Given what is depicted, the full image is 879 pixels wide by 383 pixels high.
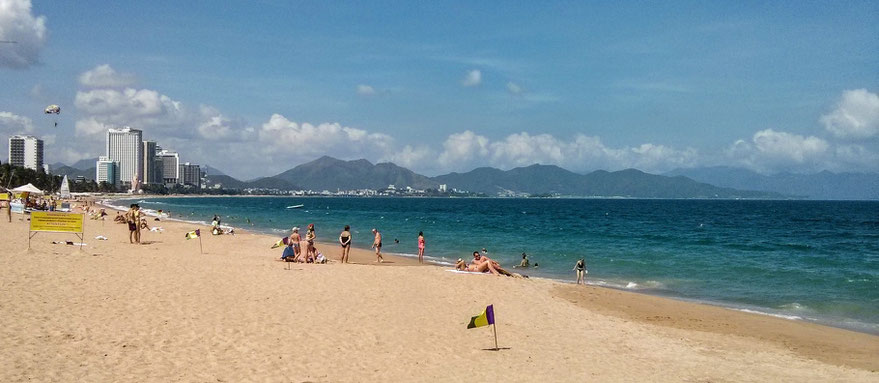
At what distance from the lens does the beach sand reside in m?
8.08

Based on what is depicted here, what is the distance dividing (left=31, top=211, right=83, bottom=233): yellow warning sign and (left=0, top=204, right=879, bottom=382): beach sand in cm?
110

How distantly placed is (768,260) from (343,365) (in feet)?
85.5

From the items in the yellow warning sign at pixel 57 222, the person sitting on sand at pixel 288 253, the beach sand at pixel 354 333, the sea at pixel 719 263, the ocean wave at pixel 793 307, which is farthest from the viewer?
the person sitting on sand at pixel 288 253

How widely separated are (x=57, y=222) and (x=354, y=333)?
13460 mm

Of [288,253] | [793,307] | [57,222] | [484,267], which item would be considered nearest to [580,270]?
[484,267]

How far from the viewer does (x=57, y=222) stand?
1866 cm

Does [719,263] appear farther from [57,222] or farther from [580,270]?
[57,222]

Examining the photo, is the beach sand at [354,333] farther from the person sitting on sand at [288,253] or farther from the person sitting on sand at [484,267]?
the person sitting on sand at [288,253]

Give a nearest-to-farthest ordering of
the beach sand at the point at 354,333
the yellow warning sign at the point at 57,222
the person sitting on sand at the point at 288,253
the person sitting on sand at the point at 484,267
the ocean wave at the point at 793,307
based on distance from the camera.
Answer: the beach sand at the point at 354,333 < the ocean wave at the point at 793,307 < the yellow warning sign at the point at 57,222 < the person sitting on sand at the point at 484,267 < the person sitting on sand at the point at 288,253

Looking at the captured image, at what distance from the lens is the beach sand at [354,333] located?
8078 mm

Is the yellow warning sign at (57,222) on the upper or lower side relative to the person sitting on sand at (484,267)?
upper

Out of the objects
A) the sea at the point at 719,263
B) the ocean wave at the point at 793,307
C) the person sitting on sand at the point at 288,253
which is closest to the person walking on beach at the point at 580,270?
the sea at the point at 719,263

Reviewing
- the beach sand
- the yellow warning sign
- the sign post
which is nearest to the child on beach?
the beach sand

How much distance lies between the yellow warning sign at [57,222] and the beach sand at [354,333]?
3.60 feet
